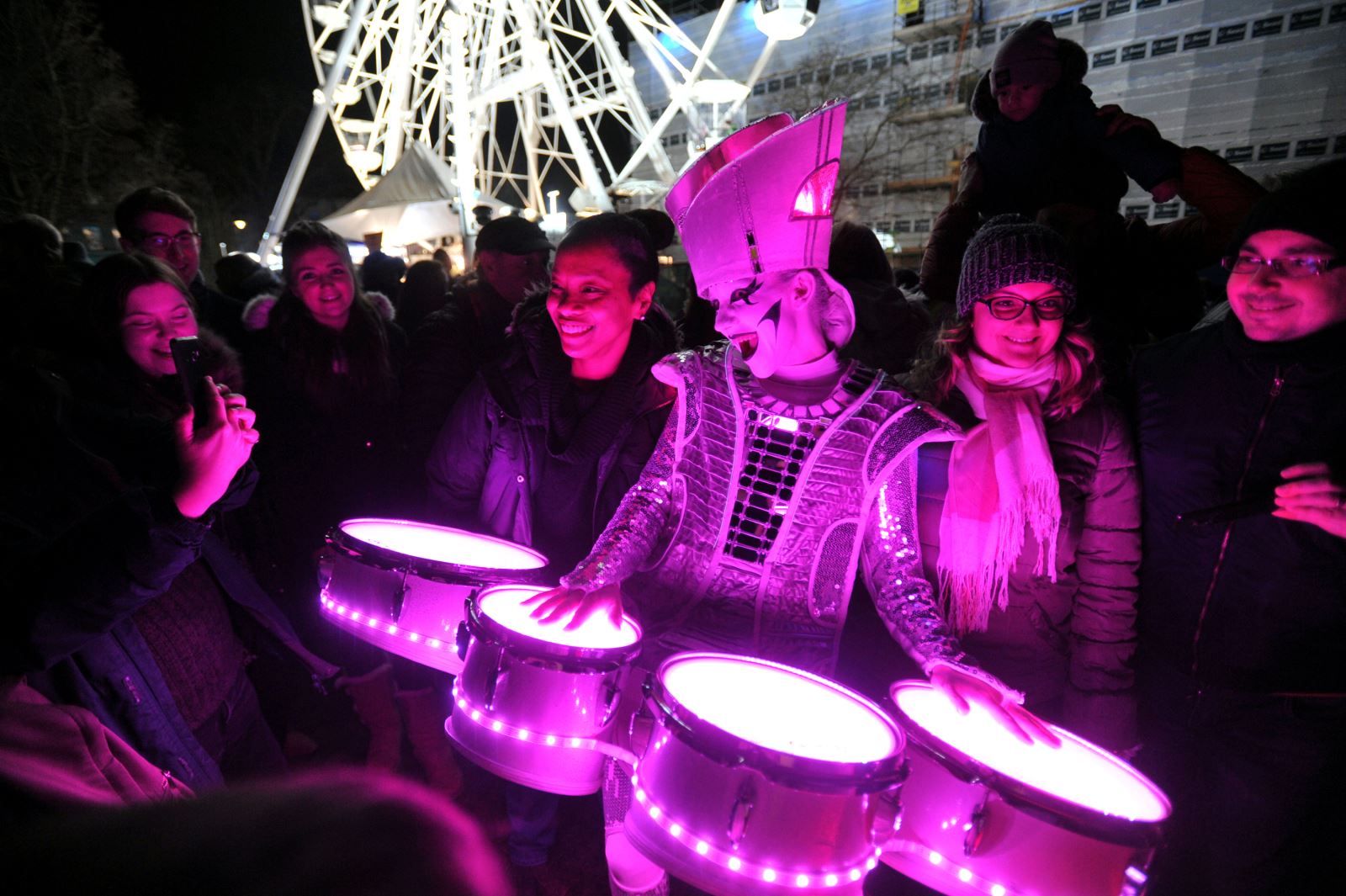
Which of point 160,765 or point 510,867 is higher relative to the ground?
point 160,765

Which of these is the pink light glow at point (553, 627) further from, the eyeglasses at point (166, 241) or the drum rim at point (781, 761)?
the eyeglasses at point (166, 241)

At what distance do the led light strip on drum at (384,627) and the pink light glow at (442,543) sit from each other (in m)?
0.18

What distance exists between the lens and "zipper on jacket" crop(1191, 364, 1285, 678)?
5.68 feet

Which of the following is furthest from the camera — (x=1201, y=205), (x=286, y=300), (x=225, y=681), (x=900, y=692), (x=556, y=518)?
(x=286, y=300)

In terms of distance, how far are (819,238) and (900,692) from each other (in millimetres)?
1077

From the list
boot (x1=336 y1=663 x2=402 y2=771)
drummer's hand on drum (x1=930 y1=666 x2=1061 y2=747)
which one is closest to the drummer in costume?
drummer's hand on drum (x1=930 y1=666 x2=1061 y2=747)

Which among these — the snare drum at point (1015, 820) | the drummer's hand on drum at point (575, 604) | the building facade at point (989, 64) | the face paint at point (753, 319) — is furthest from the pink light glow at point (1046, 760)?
the building facade at point (989, 64)

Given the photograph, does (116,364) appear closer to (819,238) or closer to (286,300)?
(286,300)

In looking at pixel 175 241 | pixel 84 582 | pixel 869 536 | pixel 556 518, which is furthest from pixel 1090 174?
pixel 175 241

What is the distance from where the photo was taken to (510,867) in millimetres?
2615

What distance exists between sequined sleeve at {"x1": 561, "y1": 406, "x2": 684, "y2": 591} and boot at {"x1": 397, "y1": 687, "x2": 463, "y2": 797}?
1461mm

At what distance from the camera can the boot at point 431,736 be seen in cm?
284

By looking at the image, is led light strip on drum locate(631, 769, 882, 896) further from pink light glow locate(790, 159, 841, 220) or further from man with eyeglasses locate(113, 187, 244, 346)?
man with eyeglasses locate(113, 187, 244, 346)

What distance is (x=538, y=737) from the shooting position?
1.39m
